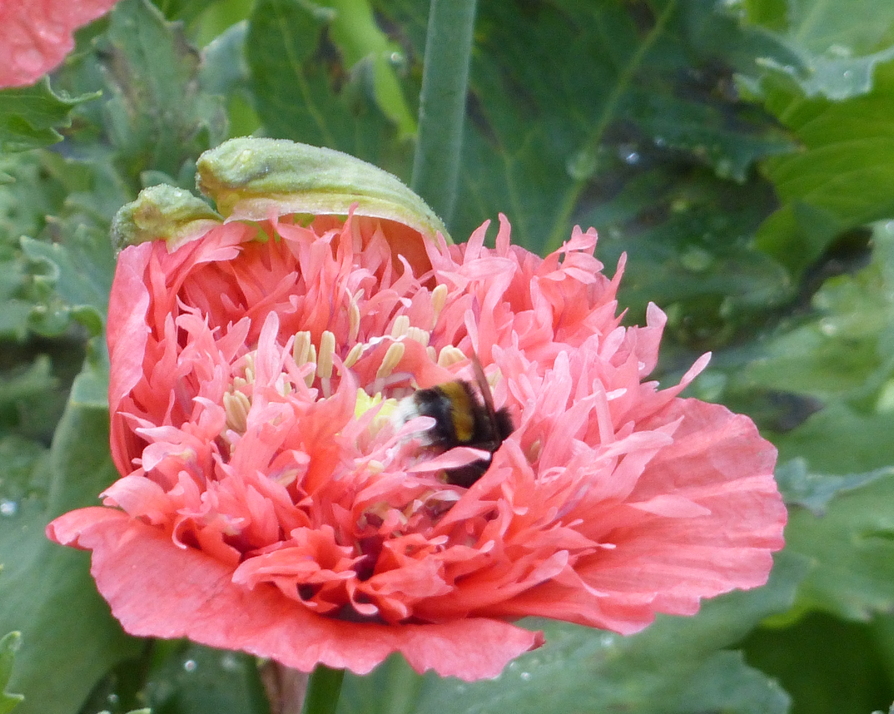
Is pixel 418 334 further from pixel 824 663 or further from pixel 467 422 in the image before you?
pixel 824 663

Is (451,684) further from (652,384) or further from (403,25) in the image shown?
(403,25)

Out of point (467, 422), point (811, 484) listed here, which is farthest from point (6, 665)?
point (811, 484)

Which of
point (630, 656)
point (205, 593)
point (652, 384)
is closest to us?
point (205, 593)

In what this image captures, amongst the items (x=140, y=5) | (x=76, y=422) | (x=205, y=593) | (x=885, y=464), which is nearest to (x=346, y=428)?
(x=205, y=593)

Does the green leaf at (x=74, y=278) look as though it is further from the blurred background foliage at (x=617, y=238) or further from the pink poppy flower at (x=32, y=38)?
the pink poppy flower at (x=32, y=38)

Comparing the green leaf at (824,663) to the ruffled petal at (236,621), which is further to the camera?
the green leaf at (824,663)

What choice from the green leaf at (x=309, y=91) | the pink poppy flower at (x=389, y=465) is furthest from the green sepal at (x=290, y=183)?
the green leaf at (x=309, y=91)

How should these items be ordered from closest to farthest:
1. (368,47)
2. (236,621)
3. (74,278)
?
(236,621) < (74,278) < (368,47)
